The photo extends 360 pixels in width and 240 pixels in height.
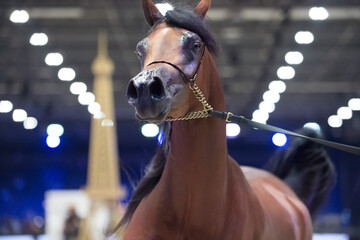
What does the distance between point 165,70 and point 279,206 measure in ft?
5.98

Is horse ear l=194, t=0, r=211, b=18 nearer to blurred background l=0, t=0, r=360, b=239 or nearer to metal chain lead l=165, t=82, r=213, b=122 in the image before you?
metal chain lead l=165, t=82, r=213, b=122

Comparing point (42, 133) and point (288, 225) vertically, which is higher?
point (42, 133)

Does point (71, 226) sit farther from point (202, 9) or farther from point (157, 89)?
point (157, 89)

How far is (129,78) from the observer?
18.9 metres

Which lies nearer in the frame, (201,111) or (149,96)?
(149,96)

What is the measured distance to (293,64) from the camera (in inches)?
602

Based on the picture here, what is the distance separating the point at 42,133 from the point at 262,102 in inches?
287

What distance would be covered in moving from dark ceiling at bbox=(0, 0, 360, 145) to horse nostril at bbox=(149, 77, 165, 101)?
6444mm

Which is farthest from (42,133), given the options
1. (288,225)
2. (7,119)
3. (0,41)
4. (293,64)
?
(288,225)

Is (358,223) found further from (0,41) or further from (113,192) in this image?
(0,41)

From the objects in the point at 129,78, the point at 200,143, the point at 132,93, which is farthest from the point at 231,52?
the point at 132,93

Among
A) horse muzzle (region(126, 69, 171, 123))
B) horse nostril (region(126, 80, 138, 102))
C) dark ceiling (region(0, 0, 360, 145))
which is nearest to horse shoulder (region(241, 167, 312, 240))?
horse muzzle (region(126, 69, 171, 123))

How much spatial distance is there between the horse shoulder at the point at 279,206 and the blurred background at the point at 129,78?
3.72 feet

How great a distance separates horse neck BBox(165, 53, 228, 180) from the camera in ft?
9.51
